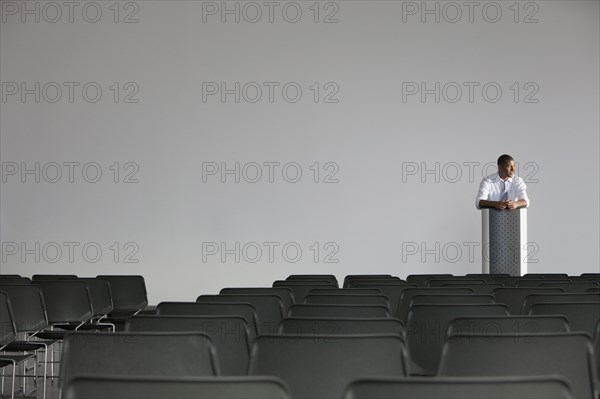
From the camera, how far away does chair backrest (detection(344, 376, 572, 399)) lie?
6.64 ft

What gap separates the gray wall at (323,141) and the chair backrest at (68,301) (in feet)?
17.9

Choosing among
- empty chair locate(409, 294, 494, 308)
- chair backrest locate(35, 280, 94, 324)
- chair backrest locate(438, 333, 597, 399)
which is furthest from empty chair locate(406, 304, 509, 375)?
chair backrest locate(35, 280, 94, 324)

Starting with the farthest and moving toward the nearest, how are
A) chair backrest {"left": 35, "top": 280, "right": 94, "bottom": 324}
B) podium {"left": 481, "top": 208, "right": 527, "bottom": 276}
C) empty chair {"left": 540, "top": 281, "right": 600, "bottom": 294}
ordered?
podium {"left": 481, "top": 208, "right": 527, "bottom": 276}
chair backrest {"left": 35, "top": 280, "right": 94, "bottom": 324}
empty chair {"left": 540, "top": 281, "right": 600, "bottom": 294}

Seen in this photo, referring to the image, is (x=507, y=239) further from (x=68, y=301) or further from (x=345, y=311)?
(x=345, y=311)

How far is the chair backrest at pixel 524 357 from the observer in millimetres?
2912

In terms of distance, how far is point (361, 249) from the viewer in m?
12.3

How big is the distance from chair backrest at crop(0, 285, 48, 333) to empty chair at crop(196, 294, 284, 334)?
1.65 m

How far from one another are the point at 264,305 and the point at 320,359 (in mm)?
2115

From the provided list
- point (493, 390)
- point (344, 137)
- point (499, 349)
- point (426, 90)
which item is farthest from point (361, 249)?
point (493, 390)

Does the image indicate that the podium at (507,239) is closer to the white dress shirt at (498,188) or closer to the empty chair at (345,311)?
the white dress shirt at (498,188)

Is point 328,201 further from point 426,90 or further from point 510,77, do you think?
A: point 510,77

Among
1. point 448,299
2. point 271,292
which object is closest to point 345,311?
point 448,299

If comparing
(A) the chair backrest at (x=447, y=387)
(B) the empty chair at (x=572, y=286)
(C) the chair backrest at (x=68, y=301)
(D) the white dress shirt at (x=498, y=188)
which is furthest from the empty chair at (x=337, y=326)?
(D) the white dress shirt at (x=498, y=188)

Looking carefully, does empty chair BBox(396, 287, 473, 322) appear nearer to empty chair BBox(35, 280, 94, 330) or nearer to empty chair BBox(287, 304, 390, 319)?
empty chair BBox(287, 304, 390, 319)
